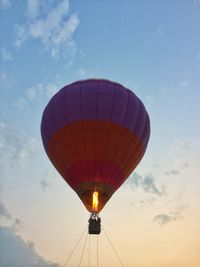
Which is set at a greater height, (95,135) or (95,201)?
(95,135)

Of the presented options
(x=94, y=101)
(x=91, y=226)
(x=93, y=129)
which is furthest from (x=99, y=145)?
(x=91, y=226)

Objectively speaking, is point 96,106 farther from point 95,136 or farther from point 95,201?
point 95,201

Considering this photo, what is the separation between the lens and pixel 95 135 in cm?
2573

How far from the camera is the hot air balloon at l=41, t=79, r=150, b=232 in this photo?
25641mm

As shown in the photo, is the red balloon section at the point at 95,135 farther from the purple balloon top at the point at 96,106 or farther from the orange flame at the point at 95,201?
the orange flame at the point at 95,201

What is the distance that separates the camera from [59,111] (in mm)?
26578

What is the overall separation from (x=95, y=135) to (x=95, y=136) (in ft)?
0.19

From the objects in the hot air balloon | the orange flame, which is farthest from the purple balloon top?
the orange flame

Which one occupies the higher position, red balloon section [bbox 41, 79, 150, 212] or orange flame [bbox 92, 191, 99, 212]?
red balloon section [bbox 41, 79, 150, 212]

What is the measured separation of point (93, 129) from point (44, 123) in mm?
3612

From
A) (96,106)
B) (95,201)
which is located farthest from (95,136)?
(95,201)

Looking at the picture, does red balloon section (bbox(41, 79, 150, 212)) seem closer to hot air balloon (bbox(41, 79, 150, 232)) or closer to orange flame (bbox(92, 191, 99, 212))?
hot air balloon (bbox(41, 79, 150, 232))

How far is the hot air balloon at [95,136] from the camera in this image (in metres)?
25.6

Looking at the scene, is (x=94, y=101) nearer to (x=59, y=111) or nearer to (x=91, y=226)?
(x=59, y=111)
